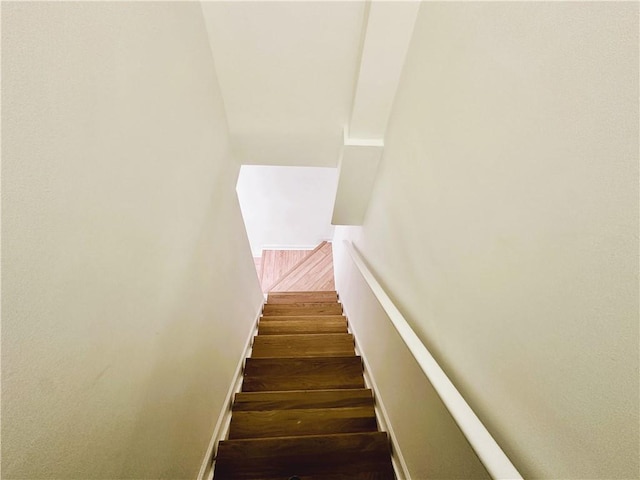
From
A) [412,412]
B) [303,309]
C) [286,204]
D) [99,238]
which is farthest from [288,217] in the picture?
[99,238]

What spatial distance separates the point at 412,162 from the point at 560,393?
96cm

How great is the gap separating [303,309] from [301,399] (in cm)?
161

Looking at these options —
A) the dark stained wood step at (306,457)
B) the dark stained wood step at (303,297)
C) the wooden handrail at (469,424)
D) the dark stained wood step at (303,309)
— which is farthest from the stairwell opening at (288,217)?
the wooden handrail at (469,424)

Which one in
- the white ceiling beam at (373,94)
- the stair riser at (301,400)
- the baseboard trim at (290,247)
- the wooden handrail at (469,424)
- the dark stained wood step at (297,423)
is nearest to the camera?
the wooden handrail at (469,424)

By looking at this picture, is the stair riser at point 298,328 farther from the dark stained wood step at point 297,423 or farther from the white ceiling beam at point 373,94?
the white ceiling beam at point 373,94

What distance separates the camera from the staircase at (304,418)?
1.30 meters

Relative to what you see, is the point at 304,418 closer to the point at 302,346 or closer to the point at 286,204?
the point at 302,346

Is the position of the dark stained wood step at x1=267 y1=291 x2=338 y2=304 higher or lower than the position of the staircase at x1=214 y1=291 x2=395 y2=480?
higher

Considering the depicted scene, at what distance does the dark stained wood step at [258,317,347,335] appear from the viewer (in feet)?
8.59

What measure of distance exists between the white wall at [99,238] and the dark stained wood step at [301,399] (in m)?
0.55

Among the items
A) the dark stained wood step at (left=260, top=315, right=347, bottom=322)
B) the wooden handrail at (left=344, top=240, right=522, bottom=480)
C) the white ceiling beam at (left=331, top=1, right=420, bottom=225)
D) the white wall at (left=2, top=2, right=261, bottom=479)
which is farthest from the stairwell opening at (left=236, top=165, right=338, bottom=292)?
the wooden handrail at (left=344, top=240, right=522, bottom=480)

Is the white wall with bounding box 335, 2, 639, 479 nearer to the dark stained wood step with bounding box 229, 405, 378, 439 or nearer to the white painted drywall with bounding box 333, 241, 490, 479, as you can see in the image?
the white painted drywall with bounding box 333, 241, 490, 479

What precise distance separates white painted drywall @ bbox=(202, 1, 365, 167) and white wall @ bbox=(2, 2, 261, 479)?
8.5 inches

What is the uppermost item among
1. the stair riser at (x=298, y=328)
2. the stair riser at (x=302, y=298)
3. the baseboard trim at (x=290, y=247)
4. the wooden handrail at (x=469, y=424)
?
the baseboard trim at (x=290, y=247)
